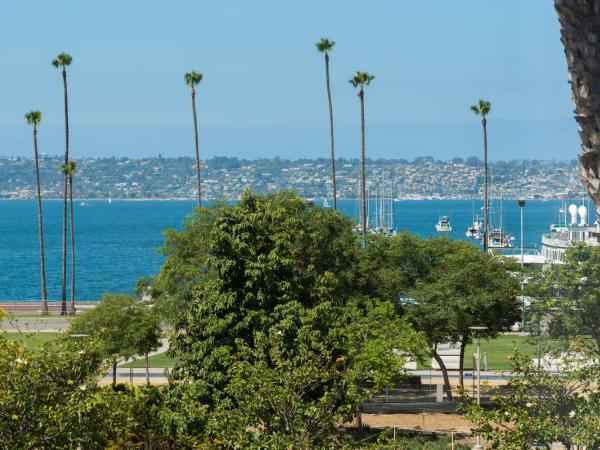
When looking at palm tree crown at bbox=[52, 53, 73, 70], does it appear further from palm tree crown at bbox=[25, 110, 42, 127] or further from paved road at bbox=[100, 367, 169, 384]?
paved road at bbox=[100, 367, 169, 384]

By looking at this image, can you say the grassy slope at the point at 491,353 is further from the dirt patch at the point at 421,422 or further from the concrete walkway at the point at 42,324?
the dirt patch at the point at 421,422

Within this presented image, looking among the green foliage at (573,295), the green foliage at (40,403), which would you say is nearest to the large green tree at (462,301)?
the green foliage at (573,295)

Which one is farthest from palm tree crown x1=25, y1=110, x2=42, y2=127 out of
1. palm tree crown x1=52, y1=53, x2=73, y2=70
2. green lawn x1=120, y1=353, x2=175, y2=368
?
green lawn x1=120, y1=353, x2=175, y2=368

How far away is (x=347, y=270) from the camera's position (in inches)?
1692

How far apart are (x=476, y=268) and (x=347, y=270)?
4600mm

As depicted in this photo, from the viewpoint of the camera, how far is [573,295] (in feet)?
104

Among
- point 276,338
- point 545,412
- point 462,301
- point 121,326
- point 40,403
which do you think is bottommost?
point 121,326

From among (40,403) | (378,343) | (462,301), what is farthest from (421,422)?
(40,403)

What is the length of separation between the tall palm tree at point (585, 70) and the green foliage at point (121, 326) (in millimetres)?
27115

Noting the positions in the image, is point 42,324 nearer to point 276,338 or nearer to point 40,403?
point 276,338

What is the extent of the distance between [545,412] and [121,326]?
69.3 ft

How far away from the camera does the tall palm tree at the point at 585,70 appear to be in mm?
15188

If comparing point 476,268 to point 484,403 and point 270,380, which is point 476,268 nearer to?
point 484,403

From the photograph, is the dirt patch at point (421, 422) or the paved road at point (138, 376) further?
the paved road at point (138, 376)
